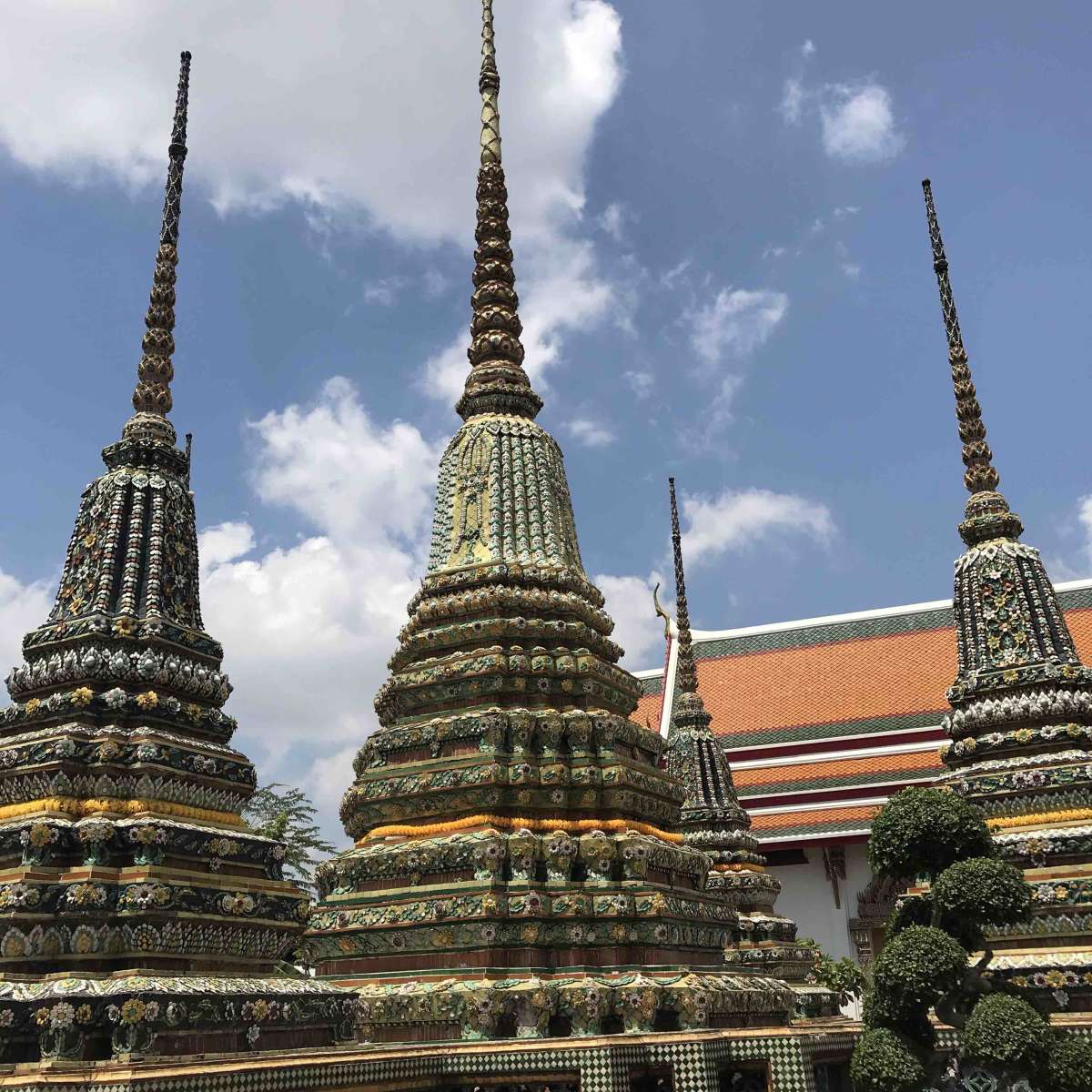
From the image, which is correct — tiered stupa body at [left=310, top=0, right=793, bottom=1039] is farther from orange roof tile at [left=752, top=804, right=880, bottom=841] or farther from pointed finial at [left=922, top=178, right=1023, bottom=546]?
orange roof tile at [left=752, top=804, right=880, bottom=841]

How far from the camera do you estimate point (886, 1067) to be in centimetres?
842

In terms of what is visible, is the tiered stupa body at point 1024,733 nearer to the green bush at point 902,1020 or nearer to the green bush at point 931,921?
the green bush at point 931,921

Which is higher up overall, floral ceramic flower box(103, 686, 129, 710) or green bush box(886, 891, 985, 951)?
floral ceramic flower box(103, 686, 129, 710)

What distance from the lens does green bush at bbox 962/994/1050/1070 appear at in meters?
8.18

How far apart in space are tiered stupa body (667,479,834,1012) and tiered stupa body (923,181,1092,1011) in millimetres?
5219

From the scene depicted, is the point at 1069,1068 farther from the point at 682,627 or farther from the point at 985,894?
the point at 682,627

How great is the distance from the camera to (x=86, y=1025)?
700 centimetres

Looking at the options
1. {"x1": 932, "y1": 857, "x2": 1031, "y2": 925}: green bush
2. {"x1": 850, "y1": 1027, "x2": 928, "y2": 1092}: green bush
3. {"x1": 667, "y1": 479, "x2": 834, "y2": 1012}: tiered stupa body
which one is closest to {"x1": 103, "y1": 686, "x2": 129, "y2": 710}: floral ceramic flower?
{"x1": 850, "y1": 1027, "x2": 928, "y2": 1092}: green bush

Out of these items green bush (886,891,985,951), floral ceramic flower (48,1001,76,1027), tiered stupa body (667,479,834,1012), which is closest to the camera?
floral ceramic flower (48,1001,76,1027)

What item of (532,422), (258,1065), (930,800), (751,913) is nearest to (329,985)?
(258,1065)

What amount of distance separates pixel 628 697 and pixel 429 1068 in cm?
557

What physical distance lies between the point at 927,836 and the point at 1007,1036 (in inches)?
68.6

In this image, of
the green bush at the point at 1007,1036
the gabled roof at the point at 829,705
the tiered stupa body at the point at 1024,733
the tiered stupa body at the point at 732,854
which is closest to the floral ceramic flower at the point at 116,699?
the green bush at the point at 1007,1036

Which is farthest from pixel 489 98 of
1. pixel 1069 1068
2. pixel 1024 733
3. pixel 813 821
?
pixel 813 821
